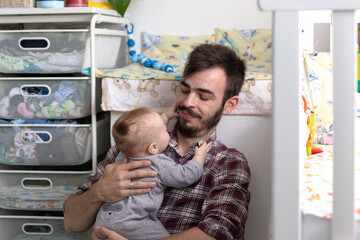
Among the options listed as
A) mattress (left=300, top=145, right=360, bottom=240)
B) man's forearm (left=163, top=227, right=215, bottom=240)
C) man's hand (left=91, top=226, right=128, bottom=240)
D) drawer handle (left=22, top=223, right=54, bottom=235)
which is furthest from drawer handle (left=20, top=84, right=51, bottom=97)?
mattress (left=300, top=145, right=360, bottom=240)

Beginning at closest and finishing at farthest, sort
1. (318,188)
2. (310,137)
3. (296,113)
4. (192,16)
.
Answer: (296,113) → (318,188) → (310,137) → (192,16)

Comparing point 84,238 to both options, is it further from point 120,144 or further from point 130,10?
point 130,10

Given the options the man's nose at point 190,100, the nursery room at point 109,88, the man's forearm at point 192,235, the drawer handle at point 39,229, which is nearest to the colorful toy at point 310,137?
the nursery room at point 109,88

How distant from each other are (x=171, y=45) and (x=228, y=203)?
1.12 meters

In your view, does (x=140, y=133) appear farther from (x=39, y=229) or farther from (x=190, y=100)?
(x=39, y=229)

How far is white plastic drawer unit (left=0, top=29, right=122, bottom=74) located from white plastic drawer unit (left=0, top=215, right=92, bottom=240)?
2.00 ft

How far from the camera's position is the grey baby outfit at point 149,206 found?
149cm

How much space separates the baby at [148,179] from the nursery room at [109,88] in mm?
370

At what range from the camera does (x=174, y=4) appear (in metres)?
2.46

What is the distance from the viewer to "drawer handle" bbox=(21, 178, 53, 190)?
6.98 ft

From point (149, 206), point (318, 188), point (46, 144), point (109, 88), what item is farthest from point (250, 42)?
point (318, 188)

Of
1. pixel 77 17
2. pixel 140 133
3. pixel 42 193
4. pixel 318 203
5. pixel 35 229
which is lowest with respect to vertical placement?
pixel 35 229

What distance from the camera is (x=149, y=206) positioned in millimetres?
1524

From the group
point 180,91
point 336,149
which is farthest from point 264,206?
point 336,149
